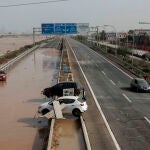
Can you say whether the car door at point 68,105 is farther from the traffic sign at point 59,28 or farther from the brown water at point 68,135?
the traffic sign at point 59,28

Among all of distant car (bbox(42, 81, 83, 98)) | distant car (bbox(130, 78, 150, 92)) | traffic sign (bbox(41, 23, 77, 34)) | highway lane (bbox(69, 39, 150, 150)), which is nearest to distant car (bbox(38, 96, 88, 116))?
highway lane (bbox(69, 39, 150, 150))

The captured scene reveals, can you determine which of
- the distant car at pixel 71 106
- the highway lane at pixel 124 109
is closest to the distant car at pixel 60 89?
the highway lane at pixel 124 109

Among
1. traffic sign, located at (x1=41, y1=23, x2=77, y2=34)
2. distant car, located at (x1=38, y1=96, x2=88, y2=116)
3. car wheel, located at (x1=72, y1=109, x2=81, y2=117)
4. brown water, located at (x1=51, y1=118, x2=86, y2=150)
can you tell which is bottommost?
brown water, located at (x1=51, y1=118, x2=86, y2=150)

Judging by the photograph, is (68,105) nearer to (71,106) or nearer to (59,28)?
(71,106)

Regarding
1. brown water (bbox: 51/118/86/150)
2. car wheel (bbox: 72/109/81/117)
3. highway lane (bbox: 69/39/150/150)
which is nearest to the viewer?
brown water (bbox: 51/118/86/150)

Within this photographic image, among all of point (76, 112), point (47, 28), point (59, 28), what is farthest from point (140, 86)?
point (47, 28)

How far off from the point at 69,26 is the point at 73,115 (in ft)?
207

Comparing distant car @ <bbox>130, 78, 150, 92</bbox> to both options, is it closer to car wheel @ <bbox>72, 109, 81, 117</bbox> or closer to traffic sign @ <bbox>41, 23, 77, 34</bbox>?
car wheel @ <bbox>72, 109, 81, 117</bbox>

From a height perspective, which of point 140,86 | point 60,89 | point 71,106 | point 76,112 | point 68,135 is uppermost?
point 60,89

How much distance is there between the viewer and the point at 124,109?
26.7 metres

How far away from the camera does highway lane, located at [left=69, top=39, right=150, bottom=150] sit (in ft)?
63.9

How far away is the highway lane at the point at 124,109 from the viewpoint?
19.5m

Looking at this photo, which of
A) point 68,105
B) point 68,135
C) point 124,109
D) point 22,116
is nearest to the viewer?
point 68,135

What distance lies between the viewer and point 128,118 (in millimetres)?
23953
